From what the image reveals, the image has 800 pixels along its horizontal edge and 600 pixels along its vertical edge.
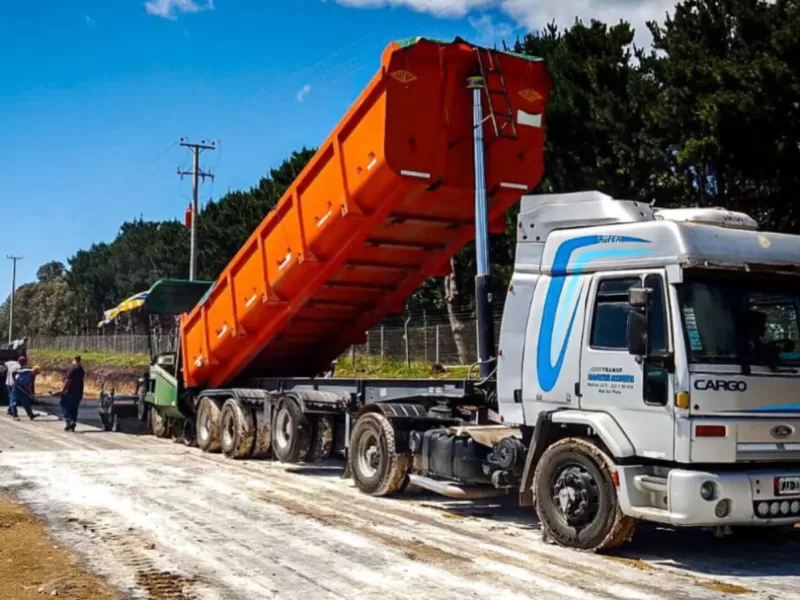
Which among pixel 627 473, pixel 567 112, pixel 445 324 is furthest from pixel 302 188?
pixel 445 324

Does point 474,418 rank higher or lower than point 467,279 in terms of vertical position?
lower

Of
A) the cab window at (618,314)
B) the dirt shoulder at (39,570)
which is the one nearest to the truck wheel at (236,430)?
the dirt shoulder at (39,570)

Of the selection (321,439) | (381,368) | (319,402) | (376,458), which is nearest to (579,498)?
(376,458)

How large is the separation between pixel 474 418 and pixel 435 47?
13.1 ft

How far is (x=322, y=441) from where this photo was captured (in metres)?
12.6

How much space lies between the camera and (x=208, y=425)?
15.4 metres

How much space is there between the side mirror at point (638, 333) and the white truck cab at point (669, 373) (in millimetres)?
11

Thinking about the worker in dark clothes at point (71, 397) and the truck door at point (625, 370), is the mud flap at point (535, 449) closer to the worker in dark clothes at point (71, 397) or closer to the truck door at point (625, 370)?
the truck door at point (625, 370)

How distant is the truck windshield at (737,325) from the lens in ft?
23.4

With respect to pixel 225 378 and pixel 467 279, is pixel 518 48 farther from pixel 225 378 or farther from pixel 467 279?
pixel 225 378

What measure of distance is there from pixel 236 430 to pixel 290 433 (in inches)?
67.7

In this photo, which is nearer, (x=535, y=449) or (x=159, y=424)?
(x=535, y=449)

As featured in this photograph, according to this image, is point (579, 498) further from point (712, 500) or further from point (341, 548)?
point (341, 548)

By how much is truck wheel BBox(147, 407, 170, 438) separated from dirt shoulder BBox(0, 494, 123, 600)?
9127 mm
